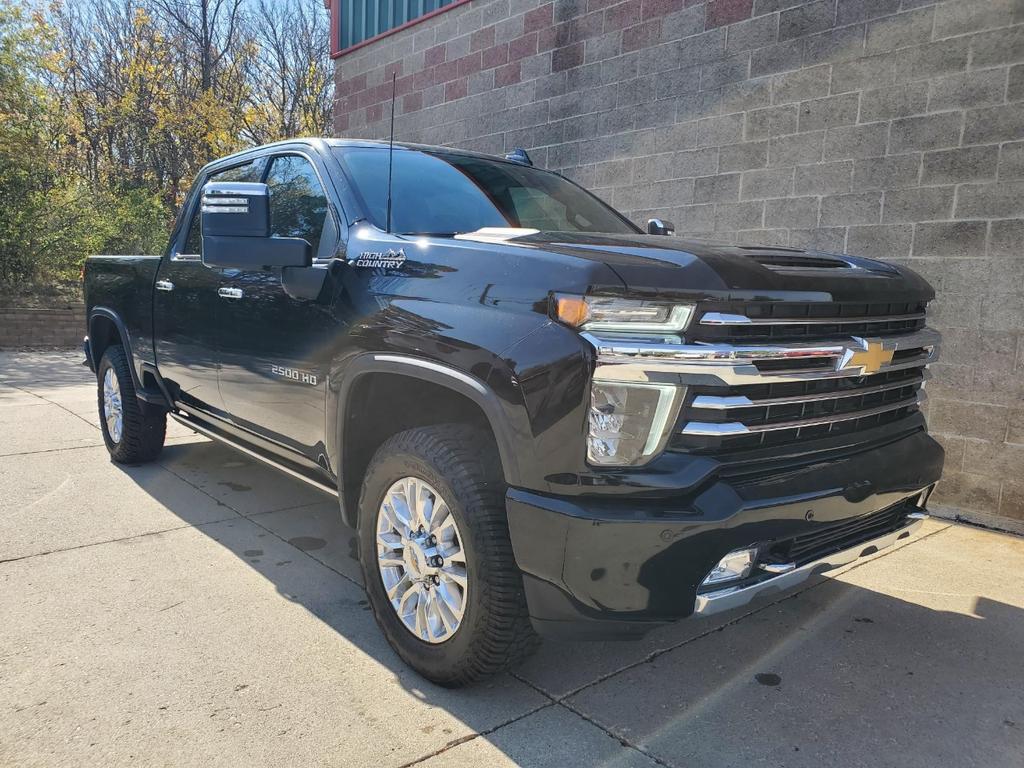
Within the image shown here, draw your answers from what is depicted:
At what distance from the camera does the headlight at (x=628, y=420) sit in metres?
2.10

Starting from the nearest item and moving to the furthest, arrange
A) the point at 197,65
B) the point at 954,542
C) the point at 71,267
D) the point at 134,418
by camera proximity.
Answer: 1. the point at 954,542
2. the point at 134,418
3. the point at 71,267
4. the point at 197,65

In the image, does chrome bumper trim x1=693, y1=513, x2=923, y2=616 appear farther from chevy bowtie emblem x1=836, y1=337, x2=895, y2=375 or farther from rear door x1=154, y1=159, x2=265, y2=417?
rear door x1=154, y1=159, x2=265, y2=417

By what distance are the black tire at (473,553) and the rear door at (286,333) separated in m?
0.63

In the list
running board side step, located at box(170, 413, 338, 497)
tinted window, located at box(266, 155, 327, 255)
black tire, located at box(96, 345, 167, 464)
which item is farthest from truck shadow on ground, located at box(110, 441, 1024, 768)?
black tire, located at box(96, 345, 167, 464)

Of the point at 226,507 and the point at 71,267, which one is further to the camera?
the point at 71,267

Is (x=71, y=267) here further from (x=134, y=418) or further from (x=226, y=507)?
(x=226, y=507)

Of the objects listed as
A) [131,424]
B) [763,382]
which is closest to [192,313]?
[131,424]

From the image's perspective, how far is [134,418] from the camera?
504 centimetres

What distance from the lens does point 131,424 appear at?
5.05 metres

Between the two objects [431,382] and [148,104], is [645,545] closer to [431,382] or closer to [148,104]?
[431,382]

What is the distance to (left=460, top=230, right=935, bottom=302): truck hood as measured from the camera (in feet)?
7.14

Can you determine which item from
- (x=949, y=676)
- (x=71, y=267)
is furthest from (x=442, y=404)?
(x=71, y=267)

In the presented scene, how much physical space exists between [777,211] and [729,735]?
4.02 meters

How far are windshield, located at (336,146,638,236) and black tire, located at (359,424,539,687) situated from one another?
2.91ft
